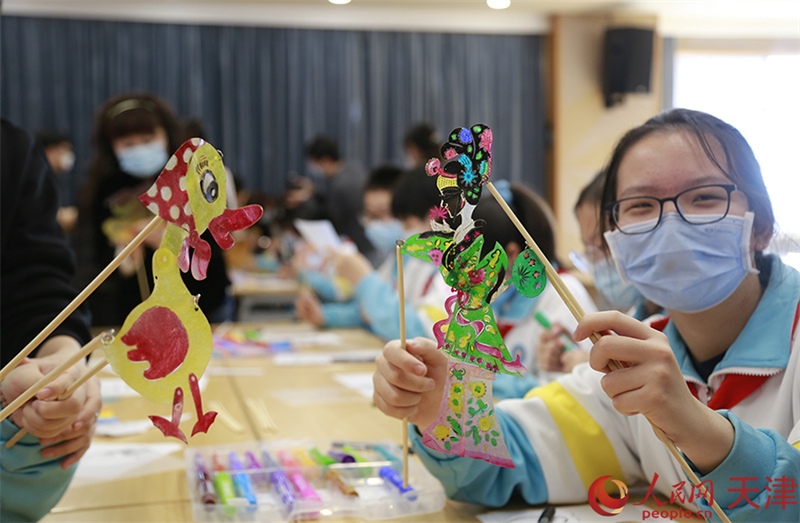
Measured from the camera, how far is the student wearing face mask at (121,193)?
8.88ft

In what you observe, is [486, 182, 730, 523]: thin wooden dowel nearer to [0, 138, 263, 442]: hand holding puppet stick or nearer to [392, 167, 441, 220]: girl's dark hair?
[0, 138, 263, 442]: hand holding puppet stick

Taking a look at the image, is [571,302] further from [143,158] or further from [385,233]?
[385,233]

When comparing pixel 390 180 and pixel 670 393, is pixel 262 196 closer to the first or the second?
pixel 390 180

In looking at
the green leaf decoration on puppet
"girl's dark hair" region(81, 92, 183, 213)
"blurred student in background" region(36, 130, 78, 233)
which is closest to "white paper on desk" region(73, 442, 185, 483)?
the green leaf decoration on puppet

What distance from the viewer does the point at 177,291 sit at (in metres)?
0.85

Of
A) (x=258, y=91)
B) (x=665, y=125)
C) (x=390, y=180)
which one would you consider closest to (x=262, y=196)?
(x=258, y=91)

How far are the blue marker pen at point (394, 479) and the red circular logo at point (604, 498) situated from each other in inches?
10.4

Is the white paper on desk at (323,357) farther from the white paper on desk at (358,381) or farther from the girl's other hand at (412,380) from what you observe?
the girl's other hand at (412,380)

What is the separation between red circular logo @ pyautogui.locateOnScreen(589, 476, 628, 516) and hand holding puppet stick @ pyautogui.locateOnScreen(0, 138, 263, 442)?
0.58m

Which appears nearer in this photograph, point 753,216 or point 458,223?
point 458,223

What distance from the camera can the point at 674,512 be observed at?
42.7 inches

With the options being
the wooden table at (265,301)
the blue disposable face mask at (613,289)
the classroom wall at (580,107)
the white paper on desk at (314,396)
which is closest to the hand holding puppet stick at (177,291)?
the blue disposable face mask at (613,289)

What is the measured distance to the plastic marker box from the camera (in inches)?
44.0

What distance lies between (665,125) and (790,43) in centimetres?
545
